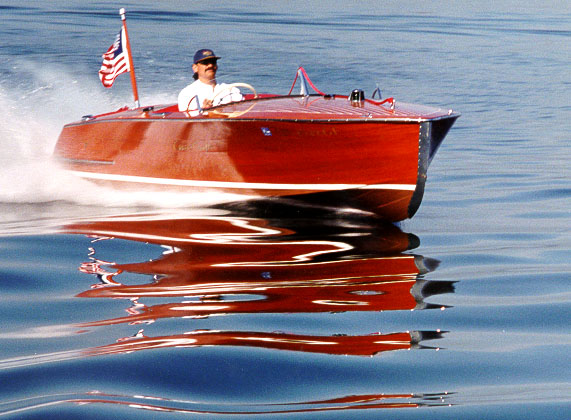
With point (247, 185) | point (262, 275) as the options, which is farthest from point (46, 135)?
point (262, 275)

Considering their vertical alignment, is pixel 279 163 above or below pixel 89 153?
below

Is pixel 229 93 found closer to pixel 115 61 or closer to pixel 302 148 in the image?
pixel 302 148

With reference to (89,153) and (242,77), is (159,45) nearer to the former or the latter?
(242,77)

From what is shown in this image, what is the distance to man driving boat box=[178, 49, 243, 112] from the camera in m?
8.58

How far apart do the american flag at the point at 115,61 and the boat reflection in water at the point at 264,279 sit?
232 cm

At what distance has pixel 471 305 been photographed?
5.15m

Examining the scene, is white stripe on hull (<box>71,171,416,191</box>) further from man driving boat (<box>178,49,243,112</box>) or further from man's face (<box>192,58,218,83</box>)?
man's face (<box>192,58,218,83</box>)

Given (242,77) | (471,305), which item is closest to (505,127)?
(242,77)

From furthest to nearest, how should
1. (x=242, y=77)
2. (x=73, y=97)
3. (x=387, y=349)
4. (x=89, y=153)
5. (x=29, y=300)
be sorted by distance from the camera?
1. (x=242, y=77)
2. (x=73, y=97)
3. (x=89, y=153)
4. (x=29, y=300)
5. (x=387, y=349)

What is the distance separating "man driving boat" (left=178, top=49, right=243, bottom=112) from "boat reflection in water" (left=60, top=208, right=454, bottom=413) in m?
1.18

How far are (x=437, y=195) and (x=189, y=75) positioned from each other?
46.2 ft

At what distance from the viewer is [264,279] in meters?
5.77

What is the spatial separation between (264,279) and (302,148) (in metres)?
2.22

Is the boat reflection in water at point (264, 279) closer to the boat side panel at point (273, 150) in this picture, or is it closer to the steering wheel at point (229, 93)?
the boat side panel at point (273, 150)
